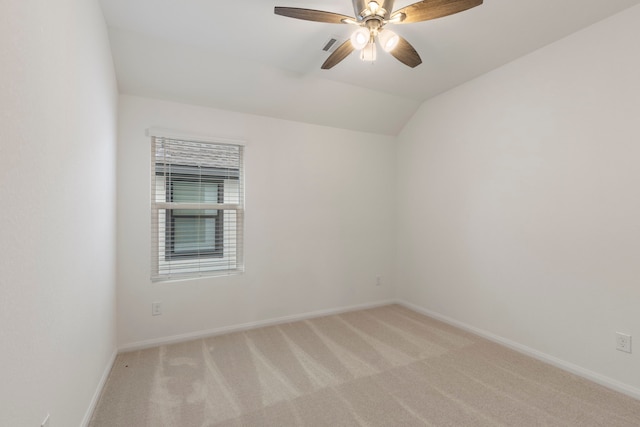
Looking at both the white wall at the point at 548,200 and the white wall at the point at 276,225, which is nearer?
the white wall at the point at 548,200

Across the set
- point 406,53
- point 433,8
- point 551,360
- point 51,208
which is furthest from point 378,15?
point 551,360

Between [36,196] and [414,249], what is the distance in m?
3.65

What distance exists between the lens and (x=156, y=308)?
9.20 feet

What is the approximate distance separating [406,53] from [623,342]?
2.58 meters

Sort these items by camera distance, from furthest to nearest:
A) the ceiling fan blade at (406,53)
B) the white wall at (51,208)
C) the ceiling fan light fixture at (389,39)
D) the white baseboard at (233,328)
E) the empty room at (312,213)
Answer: the white baseboard at (233,328)
the ceiling fan blade at (406,53)
the ceiling fan light fixture at (389,39)
the empty room at (312,213)
the white wall at (51,208)

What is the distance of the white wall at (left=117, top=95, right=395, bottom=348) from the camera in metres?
2.73

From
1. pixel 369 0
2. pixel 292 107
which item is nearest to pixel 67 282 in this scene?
pixel 369 0

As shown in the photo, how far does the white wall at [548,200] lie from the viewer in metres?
2.13

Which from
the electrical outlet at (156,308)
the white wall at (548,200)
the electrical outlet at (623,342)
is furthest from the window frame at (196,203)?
the electrical outlet at (623,342)

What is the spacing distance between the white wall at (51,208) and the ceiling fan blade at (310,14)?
3.42ft

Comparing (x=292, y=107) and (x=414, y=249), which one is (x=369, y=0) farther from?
(x=414, y=249)

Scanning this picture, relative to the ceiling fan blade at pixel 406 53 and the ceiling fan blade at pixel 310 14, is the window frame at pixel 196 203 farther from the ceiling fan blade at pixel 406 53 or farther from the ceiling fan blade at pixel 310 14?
the ceiling fan blade at pixel 406 53

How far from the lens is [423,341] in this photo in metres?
2.92

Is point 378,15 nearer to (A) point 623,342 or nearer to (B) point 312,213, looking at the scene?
(B) point 312,213
